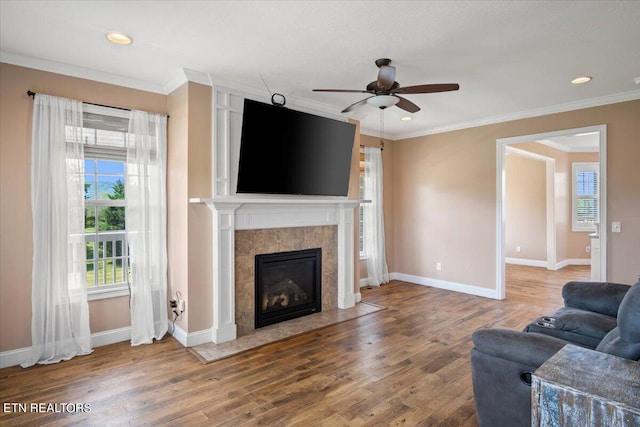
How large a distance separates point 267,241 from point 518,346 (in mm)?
2748

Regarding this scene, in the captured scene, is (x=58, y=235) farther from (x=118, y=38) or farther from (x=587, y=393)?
(x=587, y=393)

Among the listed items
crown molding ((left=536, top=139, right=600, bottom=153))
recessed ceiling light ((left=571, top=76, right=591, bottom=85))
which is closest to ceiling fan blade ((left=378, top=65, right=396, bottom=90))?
recessed ceiling light ((left=571, top=76, right=591, bottom=85))

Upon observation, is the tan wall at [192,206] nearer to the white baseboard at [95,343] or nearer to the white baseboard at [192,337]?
the white baseboard at [192,337]

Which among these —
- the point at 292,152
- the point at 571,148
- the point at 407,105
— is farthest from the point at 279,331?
the point at 571,148

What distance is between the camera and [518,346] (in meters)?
1.87

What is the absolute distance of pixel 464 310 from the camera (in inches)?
184

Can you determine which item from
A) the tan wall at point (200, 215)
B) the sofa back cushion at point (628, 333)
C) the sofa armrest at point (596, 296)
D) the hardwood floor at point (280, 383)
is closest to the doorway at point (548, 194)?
the hardwood floor at point (280, 383)

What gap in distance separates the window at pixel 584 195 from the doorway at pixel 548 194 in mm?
258

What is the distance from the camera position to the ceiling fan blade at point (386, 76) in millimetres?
2773

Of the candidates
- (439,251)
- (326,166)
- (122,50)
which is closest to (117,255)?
(122,50)

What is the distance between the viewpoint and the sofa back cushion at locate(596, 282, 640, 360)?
159 cm

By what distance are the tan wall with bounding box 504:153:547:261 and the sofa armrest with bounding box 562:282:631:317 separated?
5.51 metres

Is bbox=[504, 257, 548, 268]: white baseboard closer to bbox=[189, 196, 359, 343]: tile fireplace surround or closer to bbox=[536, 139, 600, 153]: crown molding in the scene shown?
bbox=[536, 139, 600, 153]: crown molding

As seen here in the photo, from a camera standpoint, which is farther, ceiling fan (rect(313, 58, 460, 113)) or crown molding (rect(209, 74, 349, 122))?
crown molding (rect(209, 74, 349, 122))
